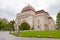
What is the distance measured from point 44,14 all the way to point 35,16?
5469 millimetres

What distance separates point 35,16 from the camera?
81625mm

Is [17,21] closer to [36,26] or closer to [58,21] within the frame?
[36,26]

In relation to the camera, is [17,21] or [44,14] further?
[17,21]

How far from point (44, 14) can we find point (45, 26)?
5749mm

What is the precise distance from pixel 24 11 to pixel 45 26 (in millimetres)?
12271

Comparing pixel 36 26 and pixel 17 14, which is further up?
pixel 17 14

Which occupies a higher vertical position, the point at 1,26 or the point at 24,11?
the point at 24,11

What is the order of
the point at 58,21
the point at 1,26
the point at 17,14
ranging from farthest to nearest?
the point at 17,14
the point at 1,26
the point at 58,21

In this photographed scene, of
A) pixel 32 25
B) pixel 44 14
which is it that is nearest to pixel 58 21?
pixel 44 14

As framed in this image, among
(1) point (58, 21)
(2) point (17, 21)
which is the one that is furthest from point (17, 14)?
(1) point (58, 21)

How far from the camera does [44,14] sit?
78.0 m

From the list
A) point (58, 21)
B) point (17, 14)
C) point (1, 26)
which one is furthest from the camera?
point (17, 14)

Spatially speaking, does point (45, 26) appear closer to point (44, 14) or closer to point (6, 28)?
point (44, 14)

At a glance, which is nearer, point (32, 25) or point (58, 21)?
point (58, 21)
